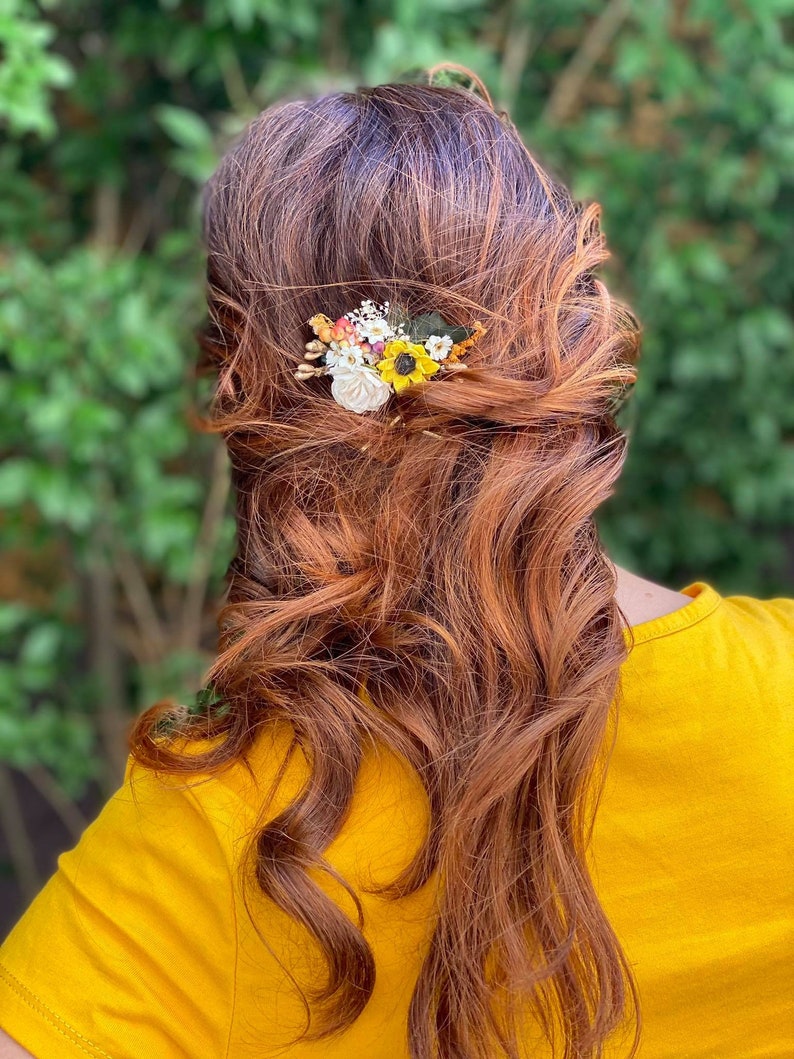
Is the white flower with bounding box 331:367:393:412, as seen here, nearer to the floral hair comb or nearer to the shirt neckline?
the floral hair comb

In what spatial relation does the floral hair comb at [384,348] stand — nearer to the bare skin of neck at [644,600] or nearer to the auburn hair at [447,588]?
the auburn hair at [447,588]

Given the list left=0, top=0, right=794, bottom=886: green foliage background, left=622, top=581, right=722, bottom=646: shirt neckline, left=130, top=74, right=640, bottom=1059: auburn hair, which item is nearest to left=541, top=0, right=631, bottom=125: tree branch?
left=0, top=0, right=794, bottom=886: green foliage background

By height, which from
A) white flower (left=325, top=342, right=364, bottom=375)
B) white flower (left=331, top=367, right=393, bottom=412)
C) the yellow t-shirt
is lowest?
the yellow t-shirt

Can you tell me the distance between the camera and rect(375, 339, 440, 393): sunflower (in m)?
0.90

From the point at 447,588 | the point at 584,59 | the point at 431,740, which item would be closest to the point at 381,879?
the point at 431,740

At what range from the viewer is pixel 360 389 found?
910 millimetres

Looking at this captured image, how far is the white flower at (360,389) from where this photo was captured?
0.90m

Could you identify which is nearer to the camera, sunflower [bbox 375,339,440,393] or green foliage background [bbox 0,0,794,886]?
sunflower [bbox 375,339,440,393]

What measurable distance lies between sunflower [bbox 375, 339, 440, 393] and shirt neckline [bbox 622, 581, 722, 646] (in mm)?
282

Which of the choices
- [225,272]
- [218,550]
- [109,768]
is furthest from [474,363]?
[109,768]

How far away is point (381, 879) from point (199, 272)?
134cm

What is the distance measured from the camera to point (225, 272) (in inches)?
38.4

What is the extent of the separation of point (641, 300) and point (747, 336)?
0.74 feet

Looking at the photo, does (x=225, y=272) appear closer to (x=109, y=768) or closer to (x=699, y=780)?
(x=699, y=780)
